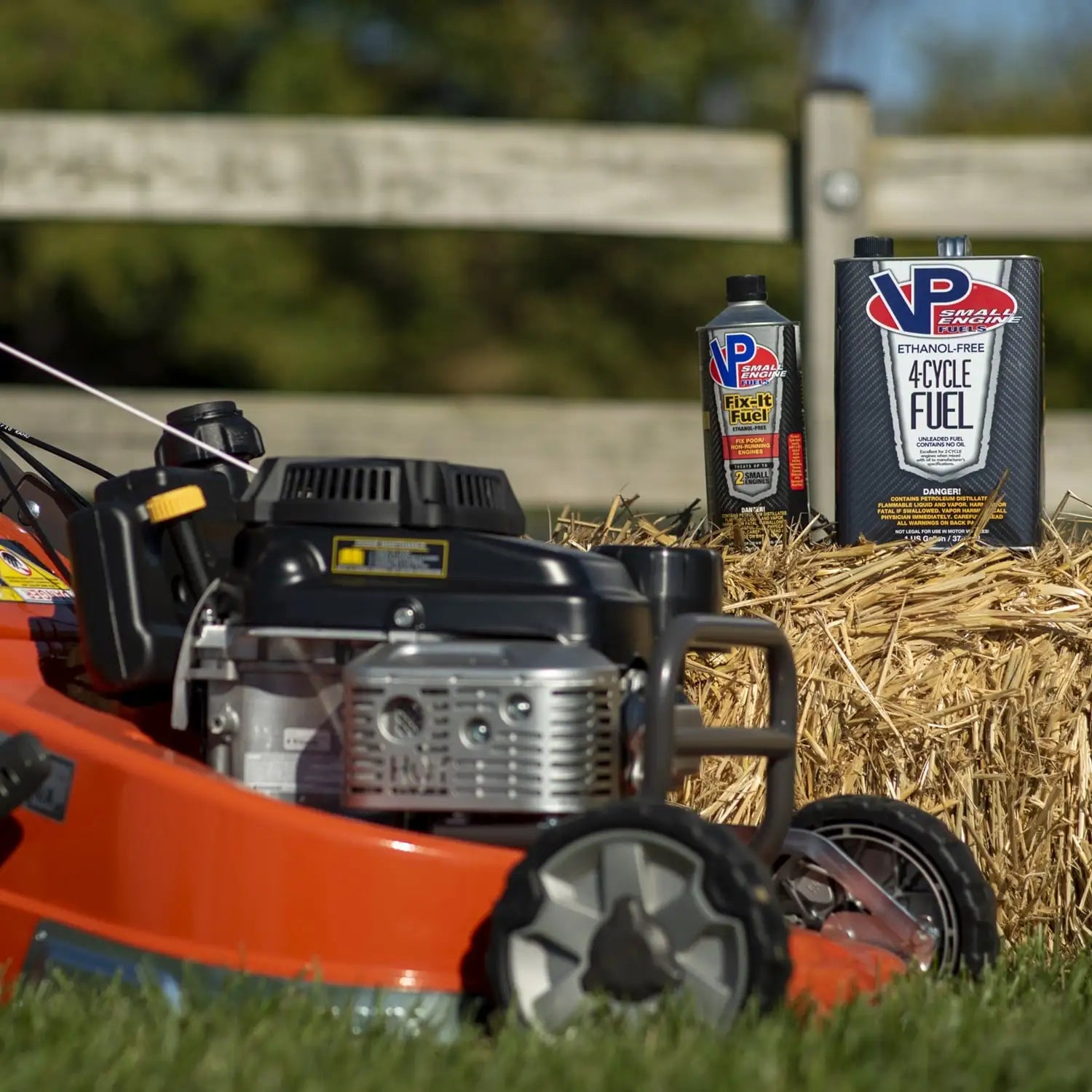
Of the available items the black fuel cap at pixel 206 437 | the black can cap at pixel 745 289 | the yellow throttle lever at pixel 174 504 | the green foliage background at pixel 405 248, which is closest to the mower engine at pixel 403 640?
the yellow throttle lever at pixel 174 504

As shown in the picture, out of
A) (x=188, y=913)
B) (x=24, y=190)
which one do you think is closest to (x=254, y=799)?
(x=188, y=913)

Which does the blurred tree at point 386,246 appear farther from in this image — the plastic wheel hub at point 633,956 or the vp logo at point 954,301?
the plastic wheel hub at point 633,956

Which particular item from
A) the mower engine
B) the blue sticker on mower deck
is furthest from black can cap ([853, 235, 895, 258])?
the blue sticker on mower deck

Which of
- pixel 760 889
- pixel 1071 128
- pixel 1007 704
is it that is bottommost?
pixel 760 889

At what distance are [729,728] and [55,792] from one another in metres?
0.86

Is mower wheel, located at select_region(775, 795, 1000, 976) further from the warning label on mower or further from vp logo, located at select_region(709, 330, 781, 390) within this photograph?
the warning label on mower

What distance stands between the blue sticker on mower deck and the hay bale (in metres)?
1.00

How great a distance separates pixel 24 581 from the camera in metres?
2.92

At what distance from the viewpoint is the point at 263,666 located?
249 centimetres

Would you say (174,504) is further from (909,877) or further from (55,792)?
(909,877)

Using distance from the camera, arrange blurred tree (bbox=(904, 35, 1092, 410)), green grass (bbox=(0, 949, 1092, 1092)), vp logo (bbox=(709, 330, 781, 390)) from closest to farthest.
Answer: green grass (bbox=(0, 949, 1092, 1092)) → vp logo (bbox=(709, 330, 781, 390)) → blurred tree (bbox=(904, 35, 1092, 410))

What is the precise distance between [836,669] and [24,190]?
9.77ft

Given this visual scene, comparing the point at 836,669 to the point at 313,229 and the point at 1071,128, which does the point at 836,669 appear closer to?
the point at 313,229

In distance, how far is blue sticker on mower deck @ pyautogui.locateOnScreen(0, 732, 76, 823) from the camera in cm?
246
